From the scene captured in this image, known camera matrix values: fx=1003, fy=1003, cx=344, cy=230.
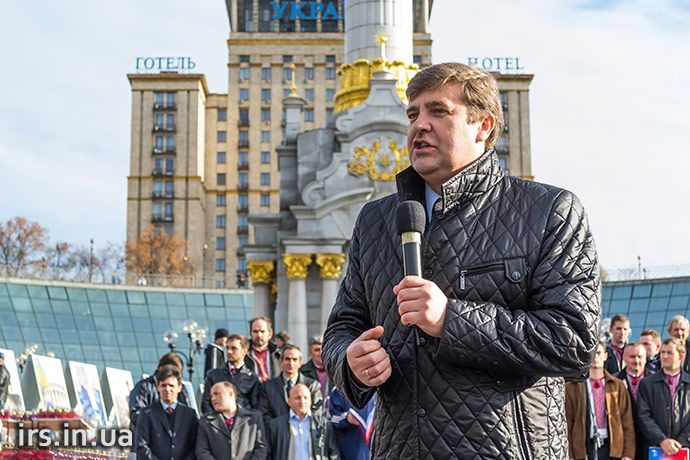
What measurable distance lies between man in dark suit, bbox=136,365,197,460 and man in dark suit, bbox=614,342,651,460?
194 inches

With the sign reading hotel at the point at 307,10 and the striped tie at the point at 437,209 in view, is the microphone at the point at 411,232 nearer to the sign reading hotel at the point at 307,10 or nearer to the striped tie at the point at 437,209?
the striped tie at the point at 437,209

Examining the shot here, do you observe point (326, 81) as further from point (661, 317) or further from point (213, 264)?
point (661, 317)

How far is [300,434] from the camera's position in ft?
37.3

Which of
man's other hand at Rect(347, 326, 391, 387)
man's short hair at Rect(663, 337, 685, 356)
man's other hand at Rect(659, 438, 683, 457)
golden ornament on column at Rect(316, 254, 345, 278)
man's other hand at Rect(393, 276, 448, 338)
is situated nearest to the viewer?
man's other hand at Rect(393, 276, 448, 338)

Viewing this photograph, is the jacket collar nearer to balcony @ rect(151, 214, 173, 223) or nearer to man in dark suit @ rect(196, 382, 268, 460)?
man in dark suit @ rect(196, 382, 268, 460)

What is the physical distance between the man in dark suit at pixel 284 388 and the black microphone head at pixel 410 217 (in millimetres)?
9176

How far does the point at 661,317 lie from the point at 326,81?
58824mm

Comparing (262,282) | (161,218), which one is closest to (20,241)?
(161,218)

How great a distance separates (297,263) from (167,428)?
16.2m

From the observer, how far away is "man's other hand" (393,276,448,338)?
295 centimetres

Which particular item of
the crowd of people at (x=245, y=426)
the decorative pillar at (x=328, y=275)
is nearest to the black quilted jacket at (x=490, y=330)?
the crowd of people at (x=245, y=426)

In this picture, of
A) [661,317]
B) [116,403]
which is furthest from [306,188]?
[661,317]

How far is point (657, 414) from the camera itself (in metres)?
11.2

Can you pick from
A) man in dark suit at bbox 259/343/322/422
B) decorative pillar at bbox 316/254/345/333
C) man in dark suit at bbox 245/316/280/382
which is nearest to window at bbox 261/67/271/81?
decorative pillar at bbox 316/254/345/333
